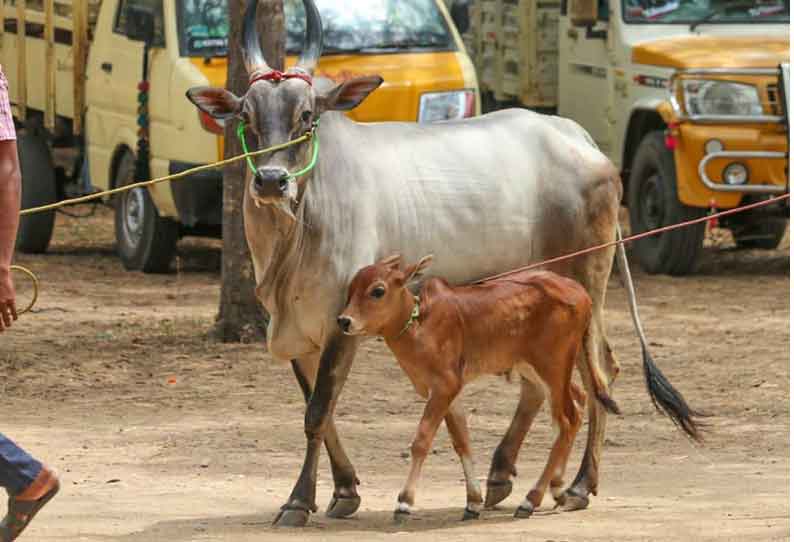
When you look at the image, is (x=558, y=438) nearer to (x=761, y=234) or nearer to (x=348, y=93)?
(x=348, y=93)

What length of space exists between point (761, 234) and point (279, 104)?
9.19m

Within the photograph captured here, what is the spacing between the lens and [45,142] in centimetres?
1564

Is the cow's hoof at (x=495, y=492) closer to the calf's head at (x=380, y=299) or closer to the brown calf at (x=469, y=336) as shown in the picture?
the brown calf at (x=469, y=336)

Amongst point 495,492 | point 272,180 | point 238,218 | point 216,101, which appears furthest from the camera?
point 238,218

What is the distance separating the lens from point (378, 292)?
7.23m

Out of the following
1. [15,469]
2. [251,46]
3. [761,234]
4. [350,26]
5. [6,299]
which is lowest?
[761,234]

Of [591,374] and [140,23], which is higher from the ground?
[140,23]

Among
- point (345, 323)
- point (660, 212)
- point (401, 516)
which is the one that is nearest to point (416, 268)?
point (345, 323)

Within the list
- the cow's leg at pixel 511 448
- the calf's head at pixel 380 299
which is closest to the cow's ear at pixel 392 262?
the calf's head at pixel 380 299

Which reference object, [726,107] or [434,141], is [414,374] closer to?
[434,141]

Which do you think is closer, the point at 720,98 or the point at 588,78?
the point at 720,98

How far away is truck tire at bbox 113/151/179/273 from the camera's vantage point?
14266mm

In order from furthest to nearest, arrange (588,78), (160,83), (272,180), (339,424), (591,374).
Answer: (588,78), (160,83), (339,424), (591,374), (272,180)

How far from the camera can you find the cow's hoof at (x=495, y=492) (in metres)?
7.80
